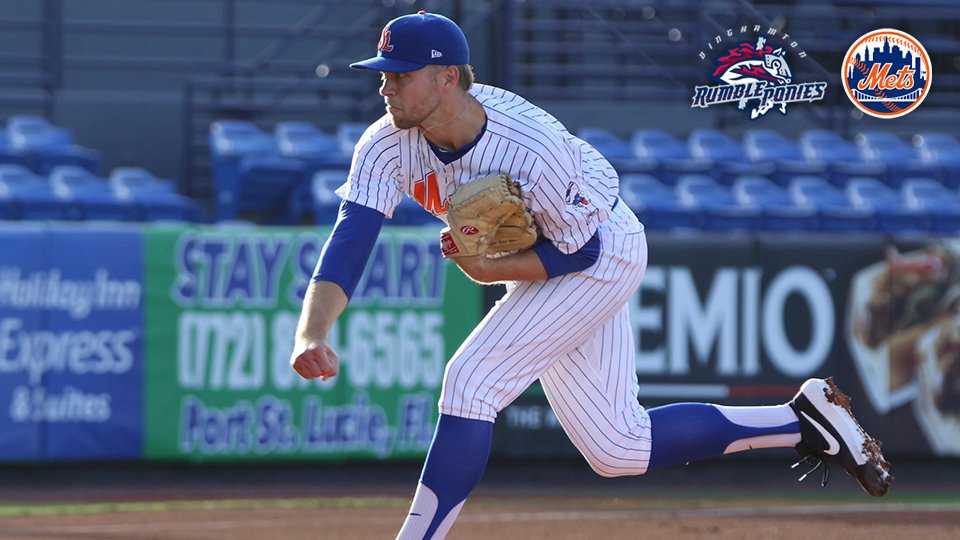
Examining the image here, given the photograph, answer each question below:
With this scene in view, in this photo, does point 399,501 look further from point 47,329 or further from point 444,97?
point 444,97

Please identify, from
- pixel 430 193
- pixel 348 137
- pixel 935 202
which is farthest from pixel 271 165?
pixel 430 193

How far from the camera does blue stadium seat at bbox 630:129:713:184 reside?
11.1 metres

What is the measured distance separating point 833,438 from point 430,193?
1.52 m

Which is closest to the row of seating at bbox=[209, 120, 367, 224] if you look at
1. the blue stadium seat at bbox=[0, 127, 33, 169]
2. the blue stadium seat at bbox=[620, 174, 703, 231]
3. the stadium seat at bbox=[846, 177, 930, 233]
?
the blue stadium seat at bbox=[0, 127, 33, 169]

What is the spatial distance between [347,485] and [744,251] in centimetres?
280

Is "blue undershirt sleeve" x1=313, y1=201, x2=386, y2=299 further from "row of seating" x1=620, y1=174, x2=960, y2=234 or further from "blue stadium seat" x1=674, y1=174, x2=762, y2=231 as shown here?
"blue stadium seat" x1=674, y1=174, x2=762, y2=231

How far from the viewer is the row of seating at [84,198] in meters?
9.16

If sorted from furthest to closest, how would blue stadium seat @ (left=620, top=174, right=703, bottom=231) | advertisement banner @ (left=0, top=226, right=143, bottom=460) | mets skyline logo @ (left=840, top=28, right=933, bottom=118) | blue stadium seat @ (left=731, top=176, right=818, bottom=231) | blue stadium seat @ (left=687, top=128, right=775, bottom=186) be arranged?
blue stadium seat @ (left=687, top=128, right=775, bottom=186)
blue stadium seat @ (left=731, top=176, right=818, bottom=231)
blue stadium seat @ (left=620, top=174, right=703, bottom=231)
advertisement banner @ (left=0, top=226, right=143, bottom=460)
mets skyline logo @ (left=840, top=28, right=933, bottom=118)

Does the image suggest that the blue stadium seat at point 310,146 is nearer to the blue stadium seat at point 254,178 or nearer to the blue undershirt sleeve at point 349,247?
the blue stadium seat at point 254,178

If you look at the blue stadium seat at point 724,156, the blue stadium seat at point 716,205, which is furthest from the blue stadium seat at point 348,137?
the blue stadium seat at point 724,156

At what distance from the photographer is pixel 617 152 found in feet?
36.3

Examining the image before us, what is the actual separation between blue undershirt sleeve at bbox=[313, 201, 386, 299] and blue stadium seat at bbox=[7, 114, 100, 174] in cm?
696

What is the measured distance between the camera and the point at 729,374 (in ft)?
28.3

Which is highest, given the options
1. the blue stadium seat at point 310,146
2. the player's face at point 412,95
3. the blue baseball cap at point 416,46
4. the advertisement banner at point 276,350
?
the blue stadium seat at point 310,146
